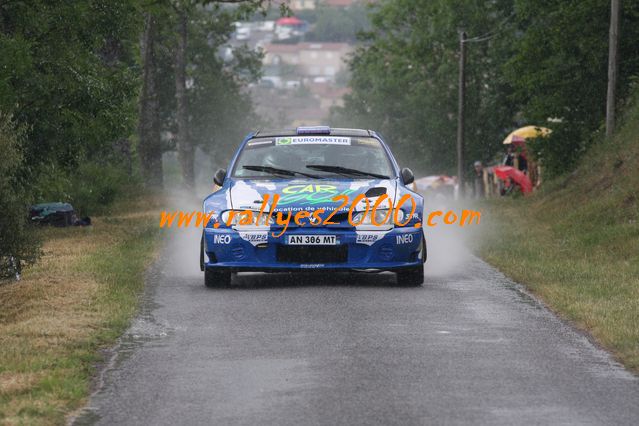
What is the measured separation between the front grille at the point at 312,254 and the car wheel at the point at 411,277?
29.2 inches

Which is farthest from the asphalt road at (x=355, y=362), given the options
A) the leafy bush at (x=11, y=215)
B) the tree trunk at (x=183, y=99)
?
the tree trunk at (x=183, y=99)

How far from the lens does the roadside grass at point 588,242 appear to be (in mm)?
12914

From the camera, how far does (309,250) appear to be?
1495 cm

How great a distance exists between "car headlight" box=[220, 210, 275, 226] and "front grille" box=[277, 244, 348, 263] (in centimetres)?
27

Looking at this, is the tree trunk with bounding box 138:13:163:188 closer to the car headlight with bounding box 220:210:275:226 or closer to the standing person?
the standing person

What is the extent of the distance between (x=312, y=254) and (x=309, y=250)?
0.18ft

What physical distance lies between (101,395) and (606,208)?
59.1ft

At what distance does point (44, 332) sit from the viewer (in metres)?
11.7

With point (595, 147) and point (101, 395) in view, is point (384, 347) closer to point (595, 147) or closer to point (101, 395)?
point (101, 395)

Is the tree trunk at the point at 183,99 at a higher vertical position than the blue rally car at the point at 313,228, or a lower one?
higher

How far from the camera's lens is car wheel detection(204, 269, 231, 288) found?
1535 cm

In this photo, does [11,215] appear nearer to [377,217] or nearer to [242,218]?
[242,218]

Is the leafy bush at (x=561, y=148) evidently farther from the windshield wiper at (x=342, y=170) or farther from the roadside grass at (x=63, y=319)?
the windshield wiper at (x=342, y=170)

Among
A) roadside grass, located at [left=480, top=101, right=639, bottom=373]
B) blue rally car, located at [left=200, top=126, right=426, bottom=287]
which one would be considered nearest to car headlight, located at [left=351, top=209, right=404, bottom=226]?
blue rally car, located at [left=200, top=126, right=426, bottom=287]
